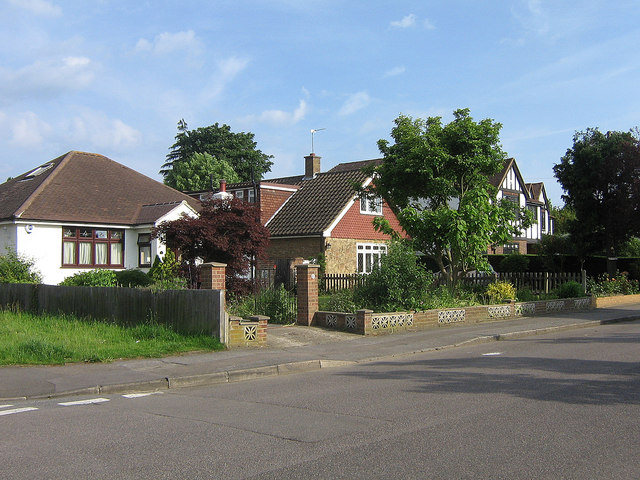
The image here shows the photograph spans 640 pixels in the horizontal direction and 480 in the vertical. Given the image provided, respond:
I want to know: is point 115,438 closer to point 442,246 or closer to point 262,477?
point 262,477

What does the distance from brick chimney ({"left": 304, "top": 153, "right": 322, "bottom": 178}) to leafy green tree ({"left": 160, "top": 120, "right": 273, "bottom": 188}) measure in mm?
30242

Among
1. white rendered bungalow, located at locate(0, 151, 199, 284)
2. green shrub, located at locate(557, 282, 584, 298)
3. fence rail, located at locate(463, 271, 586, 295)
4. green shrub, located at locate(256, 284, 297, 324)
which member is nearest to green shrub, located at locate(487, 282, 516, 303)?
fence rail, located at locate(463, 271, 586, 295)

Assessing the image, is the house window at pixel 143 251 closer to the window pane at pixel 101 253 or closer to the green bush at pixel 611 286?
the window pane at pixel 101 253

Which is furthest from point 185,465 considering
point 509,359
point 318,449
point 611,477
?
point 509,359

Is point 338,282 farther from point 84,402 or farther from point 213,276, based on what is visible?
point 84,402

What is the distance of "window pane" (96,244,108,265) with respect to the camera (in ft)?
91.4

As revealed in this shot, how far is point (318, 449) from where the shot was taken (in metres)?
6.23

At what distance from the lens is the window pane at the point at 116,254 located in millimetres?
28281

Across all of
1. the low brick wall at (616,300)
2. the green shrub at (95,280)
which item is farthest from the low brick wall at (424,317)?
the green shrub at (95,280)

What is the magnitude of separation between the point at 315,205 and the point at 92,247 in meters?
11.4

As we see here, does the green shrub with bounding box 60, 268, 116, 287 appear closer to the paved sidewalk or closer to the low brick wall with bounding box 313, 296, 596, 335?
the paved sidewalk

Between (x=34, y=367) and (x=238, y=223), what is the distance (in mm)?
9465

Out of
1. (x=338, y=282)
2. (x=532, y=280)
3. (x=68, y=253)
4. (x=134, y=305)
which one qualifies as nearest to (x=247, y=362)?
(x=134, y=305)

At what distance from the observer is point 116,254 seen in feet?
93.2
